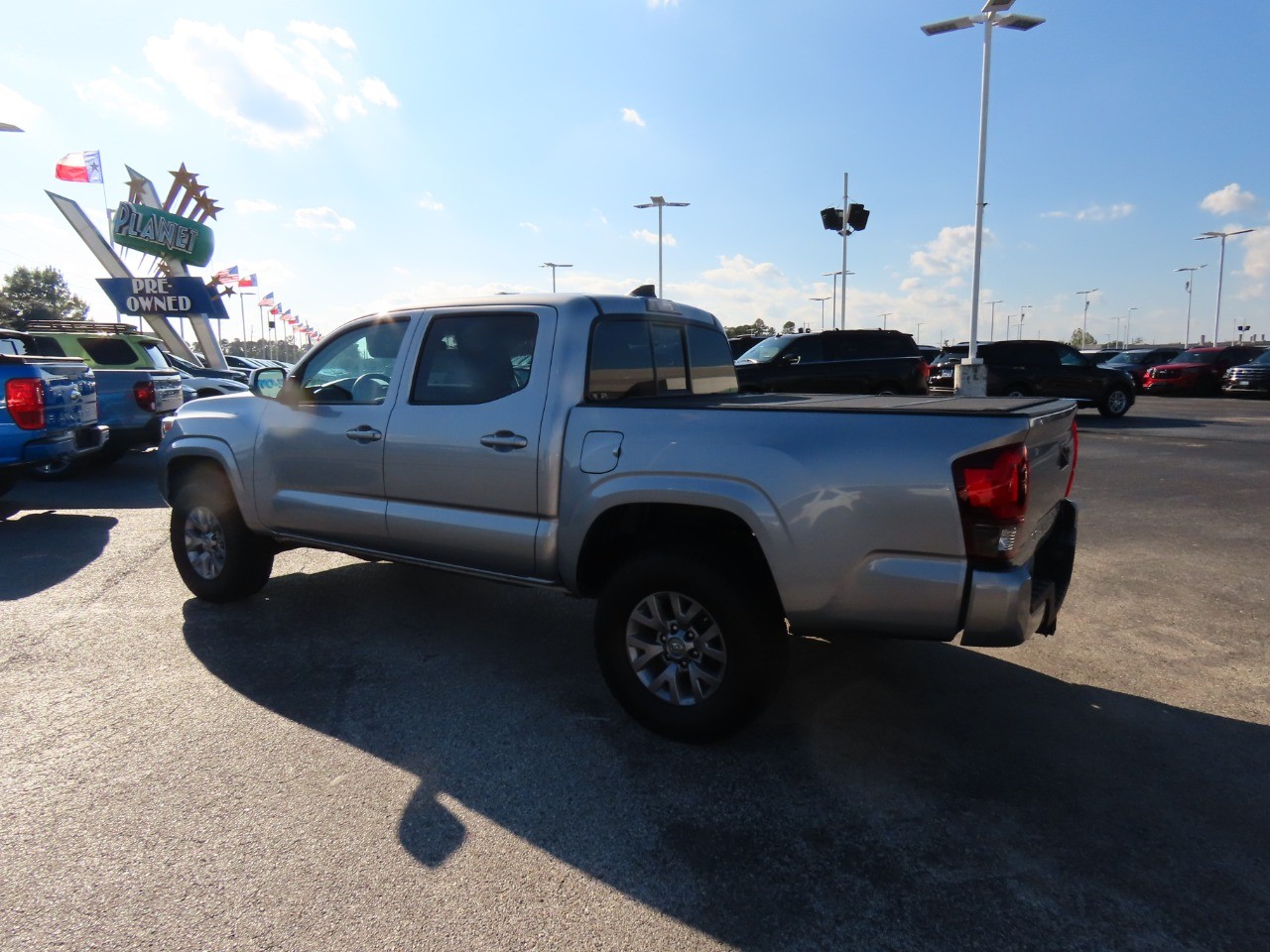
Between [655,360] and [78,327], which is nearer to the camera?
[655,360]

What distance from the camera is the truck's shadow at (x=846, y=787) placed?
2447 millimetres

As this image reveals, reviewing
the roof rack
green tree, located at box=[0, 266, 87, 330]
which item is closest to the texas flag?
the roof rack

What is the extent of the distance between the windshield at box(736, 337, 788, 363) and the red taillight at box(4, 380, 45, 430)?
11.2 meters

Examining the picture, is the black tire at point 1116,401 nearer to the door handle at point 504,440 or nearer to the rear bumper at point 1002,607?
the rear bumper at point 1002,607

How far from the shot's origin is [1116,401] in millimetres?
18594

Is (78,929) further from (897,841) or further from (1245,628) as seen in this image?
(1245,628)

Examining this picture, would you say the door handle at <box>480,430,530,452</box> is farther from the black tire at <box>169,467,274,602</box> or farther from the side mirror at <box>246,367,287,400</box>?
the black tire at <box>169,467,274,602</box>

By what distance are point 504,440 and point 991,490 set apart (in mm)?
2119

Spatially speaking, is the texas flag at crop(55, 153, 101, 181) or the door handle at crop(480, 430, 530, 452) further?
the texas flag at crop(55, 153, 101, 181)

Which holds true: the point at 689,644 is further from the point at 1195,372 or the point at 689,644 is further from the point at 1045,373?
the point at 1195,372

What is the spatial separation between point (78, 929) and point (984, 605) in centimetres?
294

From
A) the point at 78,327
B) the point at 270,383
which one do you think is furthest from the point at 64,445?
the point at 78,327

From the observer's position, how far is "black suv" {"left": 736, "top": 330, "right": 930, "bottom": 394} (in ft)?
50.4

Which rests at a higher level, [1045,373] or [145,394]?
[1045,373]
